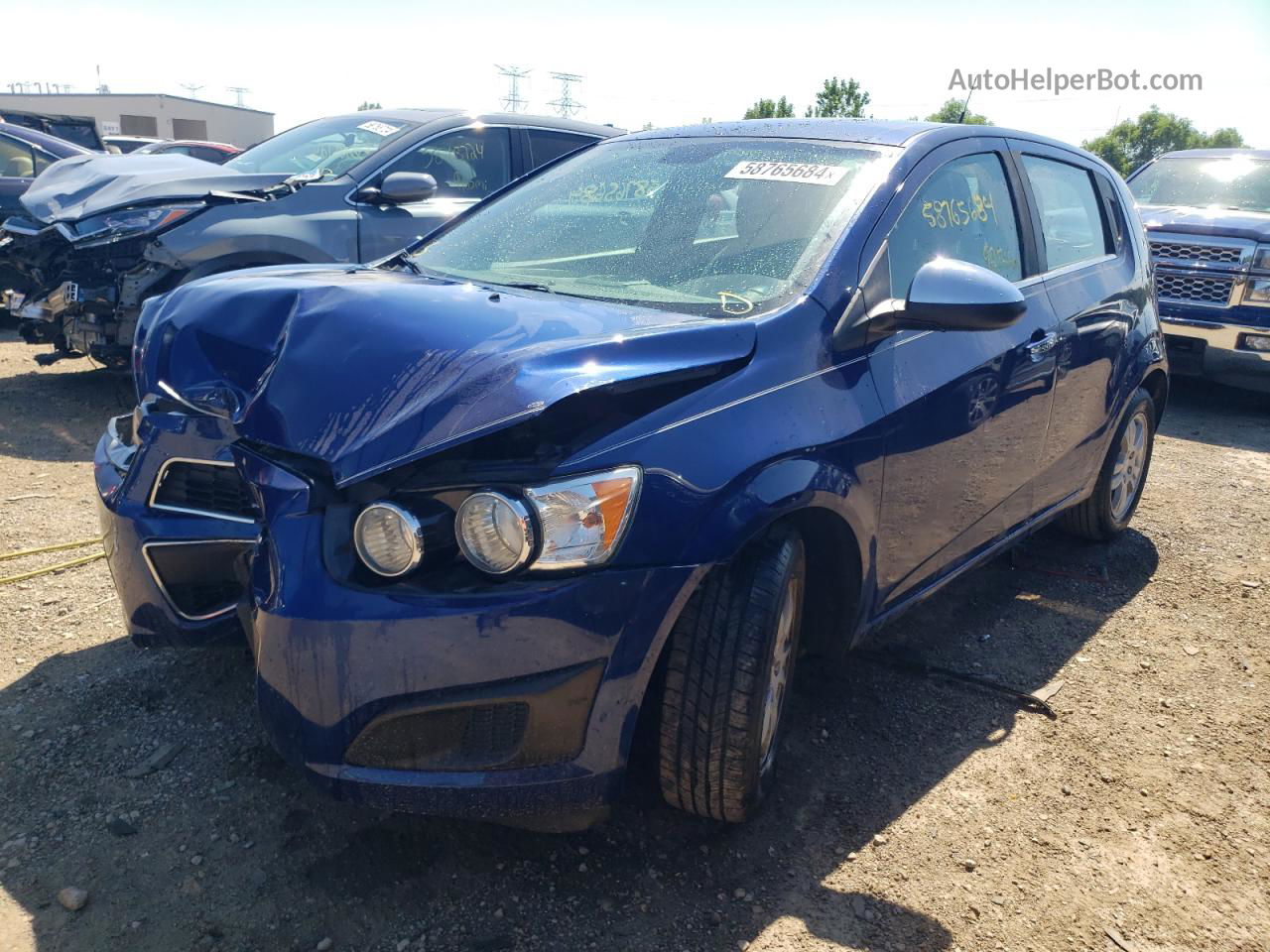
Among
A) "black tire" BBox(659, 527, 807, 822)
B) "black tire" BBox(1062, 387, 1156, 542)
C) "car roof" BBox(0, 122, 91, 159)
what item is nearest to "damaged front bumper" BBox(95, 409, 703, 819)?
"black tire" BBox(659, 527, 807, 822)

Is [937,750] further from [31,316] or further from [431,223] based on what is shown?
[31,316]

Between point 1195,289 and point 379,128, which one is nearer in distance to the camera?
point 379,128

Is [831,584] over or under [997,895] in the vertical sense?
over

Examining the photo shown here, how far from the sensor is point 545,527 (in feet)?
6.39

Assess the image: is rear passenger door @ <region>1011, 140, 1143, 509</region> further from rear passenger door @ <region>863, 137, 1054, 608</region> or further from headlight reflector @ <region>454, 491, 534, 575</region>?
headlight reflector @ <region>454, 491, 534, 575</region>

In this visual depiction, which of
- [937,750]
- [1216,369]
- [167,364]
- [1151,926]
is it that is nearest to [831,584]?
[937,750]

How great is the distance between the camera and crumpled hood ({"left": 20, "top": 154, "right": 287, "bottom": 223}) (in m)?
5.58

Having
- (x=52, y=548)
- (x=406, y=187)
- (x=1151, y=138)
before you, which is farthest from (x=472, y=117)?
(x=1151, y=138)

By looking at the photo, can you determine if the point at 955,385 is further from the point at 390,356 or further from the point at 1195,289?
the point at 1195,289

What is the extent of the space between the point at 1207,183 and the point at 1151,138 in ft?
154

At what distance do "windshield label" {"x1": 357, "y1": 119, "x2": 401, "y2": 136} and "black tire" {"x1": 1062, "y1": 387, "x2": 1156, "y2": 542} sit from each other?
178 inches

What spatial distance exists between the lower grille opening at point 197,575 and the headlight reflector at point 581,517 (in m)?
0.90

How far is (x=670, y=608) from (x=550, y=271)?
1252 millimetres

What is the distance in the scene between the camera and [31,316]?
19.3ft
